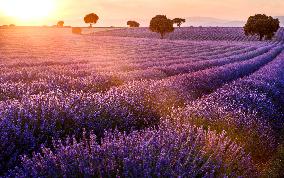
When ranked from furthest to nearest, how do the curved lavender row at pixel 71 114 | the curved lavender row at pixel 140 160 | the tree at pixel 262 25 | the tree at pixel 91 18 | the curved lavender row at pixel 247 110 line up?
the tree at pixel 91 18 < the tree at pixel 262 25 < the curved lavender row at pixel 247 110 < the curved lavender row at pixel 71 114 < the curved lavender row at pixel 140 160

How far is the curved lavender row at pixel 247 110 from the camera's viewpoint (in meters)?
4.43

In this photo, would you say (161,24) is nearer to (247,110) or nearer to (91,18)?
(91,18)

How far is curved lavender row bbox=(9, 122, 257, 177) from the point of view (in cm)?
270

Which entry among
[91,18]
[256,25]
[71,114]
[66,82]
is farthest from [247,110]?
[91,18]

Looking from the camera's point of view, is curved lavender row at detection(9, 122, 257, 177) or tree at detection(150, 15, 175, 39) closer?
curved lavender row at detection(9, 122, 257, 177)

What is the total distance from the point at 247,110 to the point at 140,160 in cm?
286

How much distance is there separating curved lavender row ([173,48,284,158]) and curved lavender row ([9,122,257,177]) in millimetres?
1090

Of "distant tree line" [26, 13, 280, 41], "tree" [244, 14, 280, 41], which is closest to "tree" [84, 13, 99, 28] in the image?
"distant tree line" [26, 13, 280, 41]

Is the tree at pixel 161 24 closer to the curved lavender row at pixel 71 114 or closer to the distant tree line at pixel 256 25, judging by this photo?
the distant tree line at pixel 256 25

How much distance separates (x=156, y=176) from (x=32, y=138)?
4.87ft

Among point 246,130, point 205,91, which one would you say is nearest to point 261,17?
point 205,91

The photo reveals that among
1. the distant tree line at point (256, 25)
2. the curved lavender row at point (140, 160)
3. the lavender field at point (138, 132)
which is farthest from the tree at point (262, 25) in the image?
the curved lavender row at point (140, 160)

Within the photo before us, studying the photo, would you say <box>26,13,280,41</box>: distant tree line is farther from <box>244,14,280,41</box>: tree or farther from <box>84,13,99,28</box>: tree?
<box>84,13,99,28</box>: tree

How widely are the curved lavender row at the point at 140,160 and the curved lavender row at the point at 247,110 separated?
109 cm
